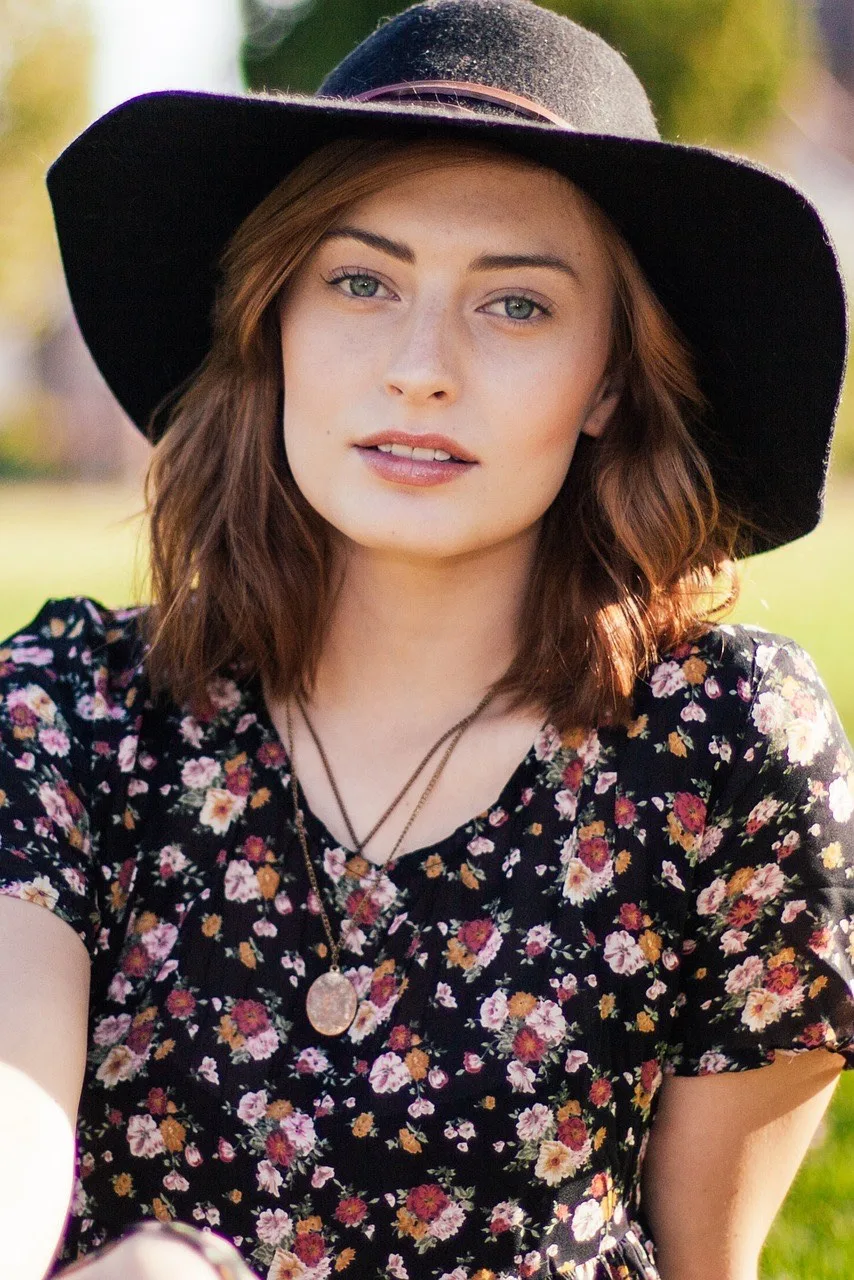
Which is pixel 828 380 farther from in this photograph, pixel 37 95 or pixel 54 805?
pixel 37 95

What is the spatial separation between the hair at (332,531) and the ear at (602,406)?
20 millimetres

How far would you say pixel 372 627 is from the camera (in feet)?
7.91

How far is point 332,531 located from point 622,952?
90 centimetres

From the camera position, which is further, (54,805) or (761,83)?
(761,83)

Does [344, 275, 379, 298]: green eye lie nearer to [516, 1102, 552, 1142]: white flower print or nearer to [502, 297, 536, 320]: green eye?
[502, 297, 536, 320]: green eye

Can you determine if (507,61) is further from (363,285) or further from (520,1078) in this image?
(520,1078)

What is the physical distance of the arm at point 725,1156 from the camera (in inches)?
84.7

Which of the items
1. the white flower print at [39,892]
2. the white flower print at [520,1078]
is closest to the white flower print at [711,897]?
the white flower print at [520,1078]

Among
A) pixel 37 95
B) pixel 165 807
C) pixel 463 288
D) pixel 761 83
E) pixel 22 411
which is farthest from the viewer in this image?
pixel 22 411

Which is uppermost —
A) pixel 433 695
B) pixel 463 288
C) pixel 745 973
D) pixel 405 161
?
pixel 405 161

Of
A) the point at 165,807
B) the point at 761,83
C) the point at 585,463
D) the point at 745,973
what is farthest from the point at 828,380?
the point at 761,83

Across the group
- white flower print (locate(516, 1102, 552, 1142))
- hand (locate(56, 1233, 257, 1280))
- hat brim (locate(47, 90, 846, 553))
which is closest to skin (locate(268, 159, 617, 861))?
hat brim (locate(47, 90, 846, 553))

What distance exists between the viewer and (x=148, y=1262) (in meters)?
1.31

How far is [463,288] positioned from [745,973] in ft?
3.59
